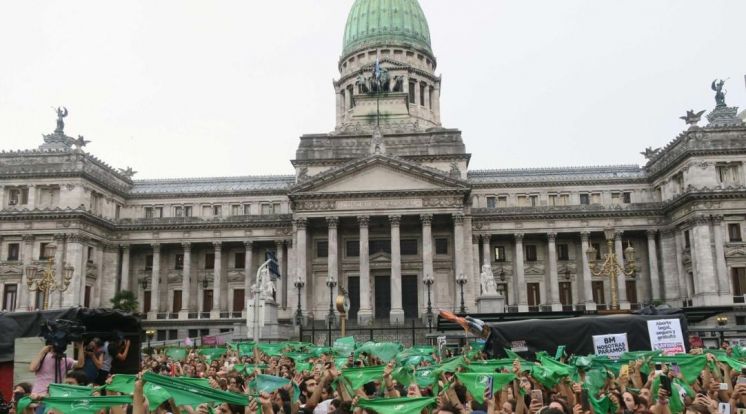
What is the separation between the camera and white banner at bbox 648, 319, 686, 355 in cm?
2127

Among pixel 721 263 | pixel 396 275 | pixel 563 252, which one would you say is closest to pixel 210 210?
pixel 396 275

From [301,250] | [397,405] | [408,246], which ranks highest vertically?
Result: [408,246]

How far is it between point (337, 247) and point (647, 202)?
32.1 m

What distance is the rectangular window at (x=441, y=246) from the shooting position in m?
64.4

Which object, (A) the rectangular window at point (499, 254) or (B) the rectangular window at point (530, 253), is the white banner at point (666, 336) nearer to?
(A) the rectangular window at point (499, 254)

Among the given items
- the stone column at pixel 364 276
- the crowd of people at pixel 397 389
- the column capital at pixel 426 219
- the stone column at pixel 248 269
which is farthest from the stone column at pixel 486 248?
the crowd of people at pixel 397 389

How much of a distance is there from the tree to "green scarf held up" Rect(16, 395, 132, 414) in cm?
5426

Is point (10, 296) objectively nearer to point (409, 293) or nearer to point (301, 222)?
point (301, 222)

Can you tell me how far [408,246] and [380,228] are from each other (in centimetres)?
323

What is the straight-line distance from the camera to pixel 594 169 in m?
72.8

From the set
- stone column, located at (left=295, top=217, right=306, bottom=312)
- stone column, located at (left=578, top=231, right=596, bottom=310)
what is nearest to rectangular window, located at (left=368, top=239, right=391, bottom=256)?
stone column, located at (left=295, top=217, right=306, bottom=312)

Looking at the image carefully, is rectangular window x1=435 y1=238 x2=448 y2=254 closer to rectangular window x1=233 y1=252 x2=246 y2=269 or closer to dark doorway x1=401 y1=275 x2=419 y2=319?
dark doorway x1=401 y1=275 x2=419 y2=319

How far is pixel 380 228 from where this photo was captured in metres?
64.4

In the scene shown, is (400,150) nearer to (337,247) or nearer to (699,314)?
(337,247)
